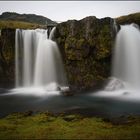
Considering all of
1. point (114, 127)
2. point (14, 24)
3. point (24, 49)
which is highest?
point (14, 24)

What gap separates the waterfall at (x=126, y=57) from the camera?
113 ft

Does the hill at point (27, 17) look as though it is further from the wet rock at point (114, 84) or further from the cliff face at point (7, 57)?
the wet rock at point (114, 84)

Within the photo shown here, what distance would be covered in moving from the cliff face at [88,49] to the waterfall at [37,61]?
2.03m

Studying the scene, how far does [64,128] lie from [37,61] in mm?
23279

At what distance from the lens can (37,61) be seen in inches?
1459

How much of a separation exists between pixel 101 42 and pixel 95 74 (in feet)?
15.2

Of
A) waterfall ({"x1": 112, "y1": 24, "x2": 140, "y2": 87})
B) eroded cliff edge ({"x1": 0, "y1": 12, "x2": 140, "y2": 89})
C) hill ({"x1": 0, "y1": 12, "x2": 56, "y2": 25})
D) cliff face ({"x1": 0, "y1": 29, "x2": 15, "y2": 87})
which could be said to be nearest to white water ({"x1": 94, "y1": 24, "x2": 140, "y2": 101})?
waterfall ({"x1": 112, "y1": 24, "x2": 140, "y2": 87})

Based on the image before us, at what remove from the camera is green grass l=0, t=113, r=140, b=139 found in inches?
515

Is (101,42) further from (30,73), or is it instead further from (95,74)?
(30,73)

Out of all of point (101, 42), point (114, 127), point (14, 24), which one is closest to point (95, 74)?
point (101, 42)

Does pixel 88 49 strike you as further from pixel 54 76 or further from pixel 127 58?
pixel 54 76

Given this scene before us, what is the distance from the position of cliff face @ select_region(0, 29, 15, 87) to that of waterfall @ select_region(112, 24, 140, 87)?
52.5 ft

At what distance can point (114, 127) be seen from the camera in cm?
1492

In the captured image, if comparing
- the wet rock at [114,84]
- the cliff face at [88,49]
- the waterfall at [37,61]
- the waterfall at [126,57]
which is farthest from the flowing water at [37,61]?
the waterfall at [126,57]
